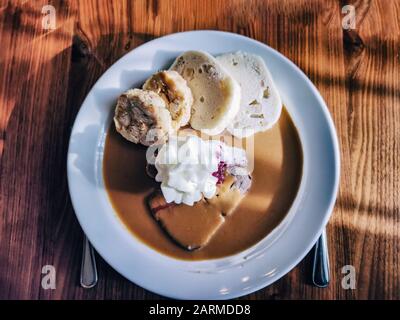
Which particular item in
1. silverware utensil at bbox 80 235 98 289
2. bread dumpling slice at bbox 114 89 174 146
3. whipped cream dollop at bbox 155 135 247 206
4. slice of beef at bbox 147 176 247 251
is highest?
bread dumpling slice at bbox 114 89 174 146

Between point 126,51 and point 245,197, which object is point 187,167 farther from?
point 126,51

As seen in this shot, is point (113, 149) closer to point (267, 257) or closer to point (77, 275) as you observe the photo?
point (77, 275)

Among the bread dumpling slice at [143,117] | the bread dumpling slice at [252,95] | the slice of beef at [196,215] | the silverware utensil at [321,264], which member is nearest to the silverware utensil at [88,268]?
the slice of beef at [196,215]

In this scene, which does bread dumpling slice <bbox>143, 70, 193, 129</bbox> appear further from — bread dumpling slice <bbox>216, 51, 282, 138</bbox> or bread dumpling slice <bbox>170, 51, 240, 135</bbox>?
bread dumpling slice <bbox>216, 51, 282, 138</bbox>

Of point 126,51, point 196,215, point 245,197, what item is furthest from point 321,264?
point 126,51

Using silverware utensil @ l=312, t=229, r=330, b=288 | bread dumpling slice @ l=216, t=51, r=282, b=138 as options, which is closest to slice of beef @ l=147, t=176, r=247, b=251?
bread dumpling slice @ l=216, t=51, r=282, b=138
